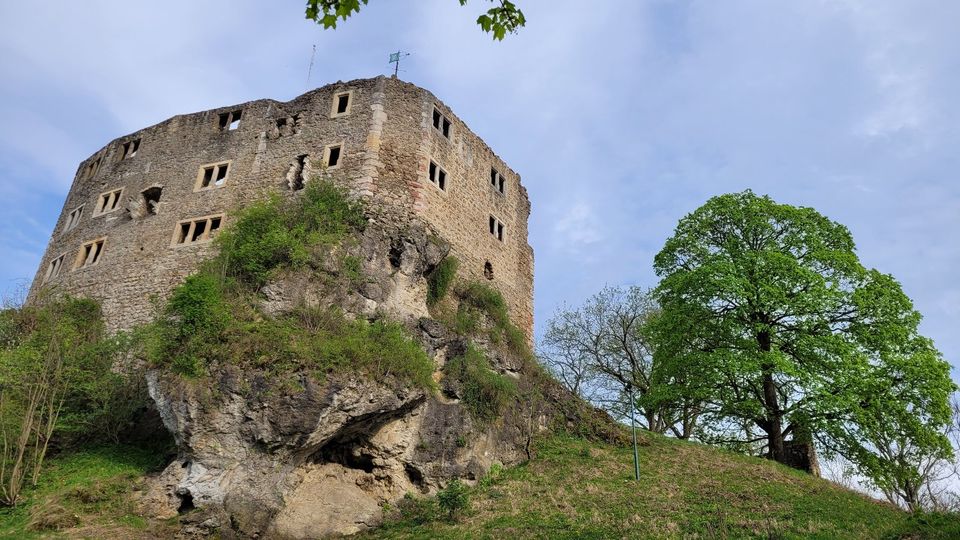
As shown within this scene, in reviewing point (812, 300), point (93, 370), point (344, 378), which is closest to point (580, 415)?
point (812, 300)

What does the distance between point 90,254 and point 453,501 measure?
17.8 m

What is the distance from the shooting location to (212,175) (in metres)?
23.5

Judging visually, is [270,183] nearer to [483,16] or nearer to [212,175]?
[212,175]

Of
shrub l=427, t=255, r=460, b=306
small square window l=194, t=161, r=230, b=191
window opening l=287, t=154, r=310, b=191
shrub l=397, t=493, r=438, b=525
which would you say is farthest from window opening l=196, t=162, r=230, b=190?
shrub l=397, t=493, r=438, b=525

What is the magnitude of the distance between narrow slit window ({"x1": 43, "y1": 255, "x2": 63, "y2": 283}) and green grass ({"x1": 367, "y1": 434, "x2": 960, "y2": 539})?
59.9 ft

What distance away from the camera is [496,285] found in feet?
79.8

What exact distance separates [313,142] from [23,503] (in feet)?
44.2

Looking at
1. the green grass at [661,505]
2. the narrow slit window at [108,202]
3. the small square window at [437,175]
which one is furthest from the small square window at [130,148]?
the green grass at [661,505]

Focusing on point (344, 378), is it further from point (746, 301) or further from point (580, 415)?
point (746, 301)

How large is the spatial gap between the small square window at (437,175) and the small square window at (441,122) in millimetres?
1764

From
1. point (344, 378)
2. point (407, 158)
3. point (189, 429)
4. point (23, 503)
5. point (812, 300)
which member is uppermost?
point (407, 158)

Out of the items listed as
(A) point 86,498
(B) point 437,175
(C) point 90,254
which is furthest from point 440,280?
(C) point 90,254

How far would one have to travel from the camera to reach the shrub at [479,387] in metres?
17.7

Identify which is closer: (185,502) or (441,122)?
(185,502)
